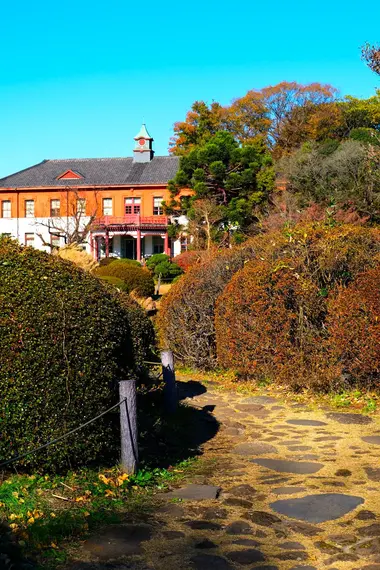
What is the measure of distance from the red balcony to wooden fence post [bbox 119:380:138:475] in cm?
3975

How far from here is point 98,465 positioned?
204 inches

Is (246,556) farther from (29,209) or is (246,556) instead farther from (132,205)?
(29,209)

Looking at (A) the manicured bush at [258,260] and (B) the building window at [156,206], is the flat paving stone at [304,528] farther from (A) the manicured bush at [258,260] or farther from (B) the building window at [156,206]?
(B) the building window at [156,206]

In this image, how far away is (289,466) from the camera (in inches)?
224

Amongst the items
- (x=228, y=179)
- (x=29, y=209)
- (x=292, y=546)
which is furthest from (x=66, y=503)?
(x=29, y=209)

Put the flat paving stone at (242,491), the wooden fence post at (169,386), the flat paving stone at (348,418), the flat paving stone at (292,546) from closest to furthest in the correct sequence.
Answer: the flat paving stone at (292,546) < the flat paving stone at (242,491) < the flat paving stone at (348,418) < the wooden fence post at (169,386)

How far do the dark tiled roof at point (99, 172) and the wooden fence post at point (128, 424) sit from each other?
42438 millimetres

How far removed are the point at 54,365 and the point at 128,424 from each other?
32.8 inches

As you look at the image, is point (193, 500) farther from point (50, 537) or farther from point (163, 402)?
point (163, 402)

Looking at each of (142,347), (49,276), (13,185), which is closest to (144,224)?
(13,185)

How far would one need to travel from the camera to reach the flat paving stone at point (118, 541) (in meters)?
3.69

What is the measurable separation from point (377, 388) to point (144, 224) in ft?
123

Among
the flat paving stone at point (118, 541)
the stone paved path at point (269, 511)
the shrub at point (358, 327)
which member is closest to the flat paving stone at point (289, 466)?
the stone paved path at point (269, 511)

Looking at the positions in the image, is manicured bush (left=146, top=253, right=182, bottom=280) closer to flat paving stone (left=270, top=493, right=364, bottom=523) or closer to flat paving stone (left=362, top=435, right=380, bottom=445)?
flat paving stone (left=362, top=435, right=380, bottom=445)
